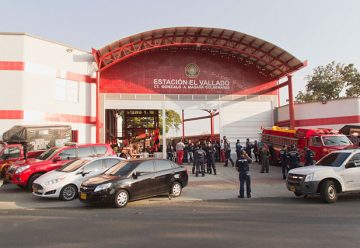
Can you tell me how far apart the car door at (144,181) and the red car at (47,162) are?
4.62 m

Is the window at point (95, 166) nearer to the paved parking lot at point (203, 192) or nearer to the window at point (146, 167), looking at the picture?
the paved parking lot at point (203, 192)

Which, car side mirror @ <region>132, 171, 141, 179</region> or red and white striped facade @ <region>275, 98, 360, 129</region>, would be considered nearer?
car side mirror @ <region>132, 171, 141, 179</region>

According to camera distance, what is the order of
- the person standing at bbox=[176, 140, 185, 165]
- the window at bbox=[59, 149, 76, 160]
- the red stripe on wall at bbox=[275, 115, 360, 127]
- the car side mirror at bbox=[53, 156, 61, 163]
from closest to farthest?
the car side mirror at bbox=[53, 156, 61, 163]
the window at bbox=[59, 149, 76, 160]
the person standing at bbox=[176, 140, 185, 165]
the red stripe on wall at bbox=[275, 115, 360, 127]

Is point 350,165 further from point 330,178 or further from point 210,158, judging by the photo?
point 210,158

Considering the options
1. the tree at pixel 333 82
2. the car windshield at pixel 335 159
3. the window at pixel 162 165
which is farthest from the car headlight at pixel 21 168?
the tree at pixel 333 82

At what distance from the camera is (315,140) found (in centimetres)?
1855

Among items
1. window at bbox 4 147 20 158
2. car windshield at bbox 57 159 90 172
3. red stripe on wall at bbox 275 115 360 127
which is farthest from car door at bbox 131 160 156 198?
red stripe on wall at bbox 275 115 360 127

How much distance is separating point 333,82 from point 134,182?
38.2 m

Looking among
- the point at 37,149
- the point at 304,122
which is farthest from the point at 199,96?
the point at 37,149

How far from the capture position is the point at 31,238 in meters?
6.73

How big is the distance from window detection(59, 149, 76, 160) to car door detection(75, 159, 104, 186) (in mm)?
2636

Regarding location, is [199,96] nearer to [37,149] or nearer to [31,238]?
[37,149]

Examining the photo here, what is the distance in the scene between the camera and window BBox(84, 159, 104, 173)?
12.5 m

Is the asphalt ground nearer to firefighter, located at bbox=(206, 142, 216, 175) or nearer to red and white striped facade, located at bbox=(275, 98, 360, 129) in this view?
firefighter, located at bbox=(206, 142, 216, 175)
